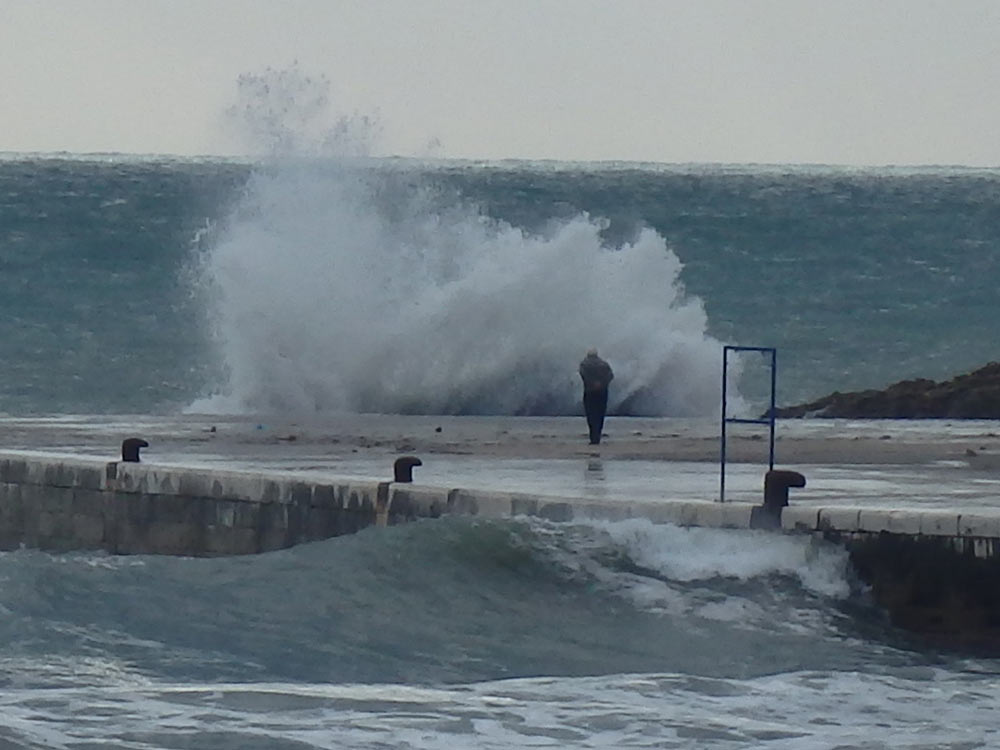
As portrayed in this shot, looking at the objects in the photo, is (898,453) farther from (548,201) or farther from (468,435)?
(548,201)

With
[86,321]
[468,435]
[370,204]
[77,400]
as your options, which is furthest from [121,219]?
[468,435]

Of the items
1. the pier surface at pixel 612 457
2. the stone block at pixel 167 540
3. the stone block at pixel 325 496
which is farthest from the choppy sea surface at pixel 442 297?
the stone block at pixel 325 496

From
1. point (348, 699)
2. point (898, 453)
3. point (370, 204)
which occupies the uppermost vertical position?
point (370, 204)

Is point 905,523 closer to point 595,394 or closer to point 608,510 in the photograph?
point 608,510

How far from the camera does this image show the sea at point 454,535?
13.7m

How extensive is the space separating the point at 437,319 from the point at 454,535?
14593mm

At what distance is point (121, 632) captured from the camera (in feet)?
50.4

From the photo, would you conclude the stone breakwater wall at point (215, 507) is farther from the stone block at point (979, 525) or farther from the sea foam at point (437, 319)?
the sea foam at point (437, 319)

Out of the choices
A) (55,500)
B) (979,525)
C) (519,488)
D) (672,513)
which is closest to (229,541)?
(55,500)

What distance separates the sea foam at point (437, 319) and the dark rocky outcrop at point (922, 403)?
4.53 ft

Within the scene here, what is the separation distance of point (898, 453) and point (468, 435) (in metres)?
3.80

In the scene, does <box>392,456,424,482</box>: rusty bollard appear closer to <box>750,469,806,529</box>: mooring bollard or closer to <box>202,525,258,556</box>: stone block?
<box>202,525,258,556</box>: stone block

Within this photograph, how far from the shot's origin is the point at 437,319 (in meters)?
31.7

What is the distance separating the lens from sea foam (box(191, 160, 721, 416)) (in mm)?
30766
